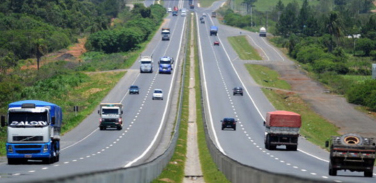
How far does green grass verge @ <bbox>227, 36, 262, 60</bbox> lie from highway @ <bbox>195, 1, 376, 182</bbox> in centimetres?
157

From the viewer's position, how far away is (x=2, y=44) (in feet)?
503

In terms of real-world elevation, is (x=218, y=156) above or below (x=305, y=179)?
below

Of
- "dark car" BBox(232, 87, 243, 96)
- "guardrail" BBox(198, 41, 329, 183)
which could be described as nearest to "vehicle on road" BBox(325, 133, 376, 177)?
"guardrail" BBox(198, 41, 329, 183)

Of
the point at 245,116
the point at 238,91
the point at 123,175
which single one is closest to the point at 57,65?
the point at 238,91

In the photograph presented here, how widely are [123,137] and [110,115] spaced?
17.9 feet

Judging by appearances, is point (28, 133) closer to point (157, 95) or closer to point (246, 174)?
point (246, 174)

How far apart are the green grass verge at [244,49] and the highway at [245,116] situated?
1.57m

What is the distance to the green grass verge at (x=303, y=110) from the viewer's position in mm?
78000

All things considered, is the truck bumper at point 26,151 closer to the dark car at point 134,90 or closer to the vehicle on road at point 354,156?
the vehicle on road at point 354,156

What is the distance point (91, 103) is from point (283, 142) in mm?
45871

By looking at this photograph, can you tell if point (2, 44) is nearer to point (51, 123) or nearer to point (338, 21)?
point (338, 21)

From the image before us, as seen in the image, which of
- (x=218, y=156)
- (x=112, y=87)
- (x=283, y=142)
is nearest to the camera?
(x=218, y=156)

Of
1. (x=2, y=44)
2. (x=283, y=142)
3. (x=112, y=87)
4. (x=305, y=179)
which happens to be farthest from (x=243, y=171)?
(x=2, y=44)

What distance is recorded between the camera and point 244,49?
179m
